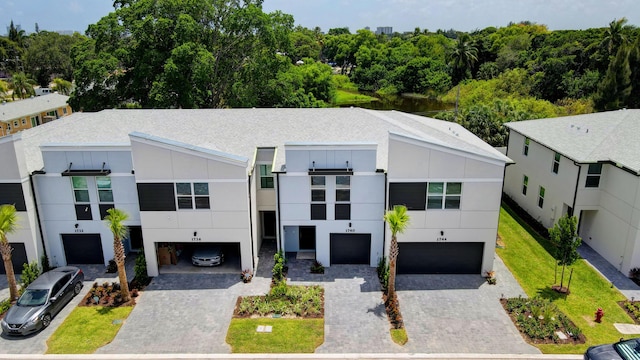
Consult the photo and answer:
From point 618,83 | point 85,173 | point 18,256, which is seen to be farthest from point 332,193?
point 618,83

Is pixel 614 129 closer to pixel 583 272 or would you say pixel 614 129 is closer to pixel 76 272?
pixel 583 272

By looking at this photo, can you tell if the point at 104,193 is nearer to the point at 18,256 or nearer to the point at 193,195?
the point at 193,195

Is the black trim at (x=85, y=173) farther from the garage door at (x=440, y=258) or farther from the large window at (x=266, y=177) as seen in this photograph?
the garage door at (x=440, y=258)

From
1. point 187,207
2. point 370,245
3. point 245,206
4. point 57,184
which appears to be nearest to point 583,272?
point 370,245

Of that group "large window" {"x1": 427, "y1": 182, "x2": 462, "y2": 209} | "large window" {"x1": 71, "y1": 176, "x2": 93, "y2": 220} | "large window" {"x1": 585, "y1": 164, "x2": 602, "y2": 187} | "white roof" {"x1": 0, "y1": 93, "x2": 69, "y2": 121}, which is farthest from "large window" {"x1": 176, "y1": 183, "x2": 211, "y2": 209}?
"white roof" {"x1": 0, "y1": 93, "x2": 69, "y2": 121}

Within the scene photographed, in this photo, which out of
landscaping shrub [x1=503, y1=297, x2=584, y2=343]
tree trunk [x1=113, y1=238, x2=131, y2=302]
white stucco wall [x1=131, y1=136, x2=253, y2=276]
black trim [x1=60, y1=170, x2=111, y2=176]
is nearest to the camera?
landscaping shrub [x1=503, y1=297, x2=584, y2=343]

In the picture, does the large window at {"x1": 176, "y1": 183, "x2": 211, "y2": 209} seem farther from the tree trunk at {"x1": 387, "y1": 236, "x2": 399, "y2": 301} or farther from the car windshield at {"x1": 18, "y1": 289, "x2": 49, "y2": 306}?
the tree trunk at {"x1": 387, "y1": 236, "x2": 399, "y2": 301}

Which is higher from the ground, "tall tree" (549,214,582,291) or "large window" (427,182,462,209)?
"large window" (427,182,462,209)
